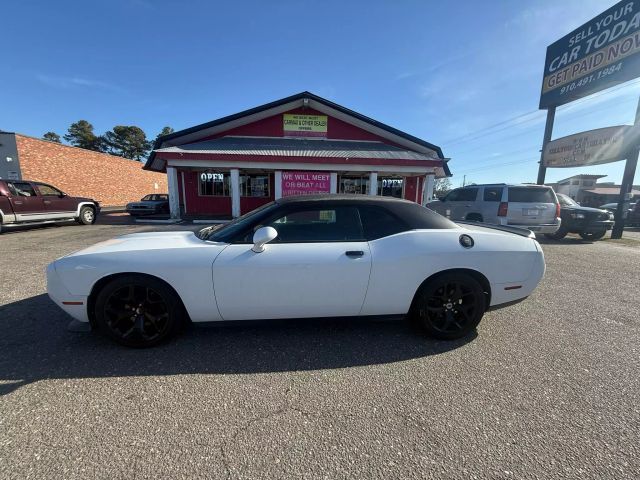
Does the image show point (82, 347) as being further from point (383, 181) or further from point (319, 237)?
point (383, 181)

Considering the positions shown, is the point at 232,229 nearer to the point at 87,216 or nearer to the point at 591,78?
the point at 87,216

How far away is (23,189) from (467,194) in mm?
14752

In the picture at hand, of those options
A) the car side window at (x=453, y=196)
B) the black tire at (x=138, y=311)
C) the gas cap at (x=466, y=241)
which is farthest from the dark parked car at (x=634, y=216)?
the black tire at (x=138, y=311)

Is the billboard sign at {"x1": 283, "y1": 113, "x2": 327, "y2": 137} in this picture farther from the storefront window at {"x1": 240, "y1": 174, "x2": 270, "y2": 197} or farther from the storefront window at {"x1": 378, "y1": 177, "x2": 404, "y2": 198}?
the storefront window at {"x1": 378, "y1": 177, "x2": 404, "y2": 198}

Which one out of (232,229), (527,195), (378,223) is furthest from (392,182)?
(232,229)

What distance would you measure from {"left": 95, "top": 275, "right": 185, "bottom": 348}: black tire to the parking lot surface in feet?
0.49

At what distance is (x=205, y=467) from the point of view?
1.47 metres

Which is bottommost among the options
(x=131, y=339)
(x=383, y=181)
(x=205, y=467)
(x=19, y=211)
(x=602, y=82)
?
(x=205, y=467)

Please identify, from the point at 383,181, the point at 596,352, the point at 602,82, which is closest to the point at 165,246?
the point at 596,352

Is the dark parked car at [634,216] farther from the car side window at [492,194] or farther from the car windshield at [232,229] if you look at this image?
the car windshield at [232,229]

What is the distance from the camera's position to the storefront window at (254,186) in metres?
14.8

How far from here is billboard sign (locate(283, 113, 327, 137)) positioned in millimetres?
14945

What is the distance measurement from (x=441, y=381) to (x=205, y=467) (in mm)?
1749

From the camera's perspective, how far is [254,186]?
48.9ft
